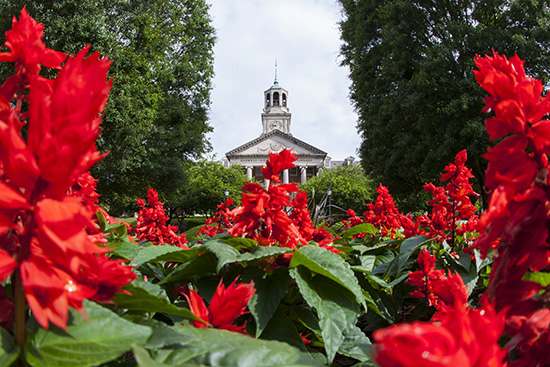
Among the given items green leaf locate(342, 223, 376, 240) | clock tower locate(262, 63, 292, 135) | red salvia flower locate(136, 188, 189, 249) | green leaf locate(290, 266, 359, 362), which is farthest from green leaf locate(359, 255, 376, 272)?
clock tower locate(262, 63, 292, 135)

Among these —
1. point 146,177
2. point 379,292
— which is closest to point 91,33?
point 146,177

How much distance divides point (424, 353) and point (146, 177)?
17.6m

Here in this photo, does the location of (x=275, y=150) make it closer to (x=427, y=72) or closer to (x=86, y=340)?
(x=427, y=72)

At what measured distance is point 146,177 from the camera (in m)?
17.0

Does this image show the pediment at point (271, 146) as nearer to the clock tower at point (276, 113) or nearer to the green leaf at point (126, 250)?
the clock tower at point (276, 113)

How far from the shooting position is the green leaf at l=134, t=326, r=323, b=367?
653 mm

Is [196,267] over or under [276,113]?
under

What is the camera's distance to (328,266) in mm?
1299

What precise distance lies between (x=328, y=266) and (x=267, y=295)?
0.23 metres

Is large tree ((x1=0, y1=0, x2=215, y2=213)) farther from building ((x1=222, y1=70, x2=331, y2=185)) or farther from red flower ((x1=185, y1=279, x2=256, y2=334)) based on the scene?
building ((x1=222, y1=70, x2=331, y2=185))

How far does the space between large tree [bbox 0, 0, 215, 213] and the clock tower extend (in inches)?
2094

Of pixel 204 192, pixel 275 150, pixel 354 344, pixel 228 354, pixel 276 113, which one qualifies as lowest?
pixel 354 344

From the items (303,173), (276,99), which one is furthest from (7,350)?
(276,99)

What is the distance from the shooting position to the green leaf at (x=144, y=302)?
76cm
